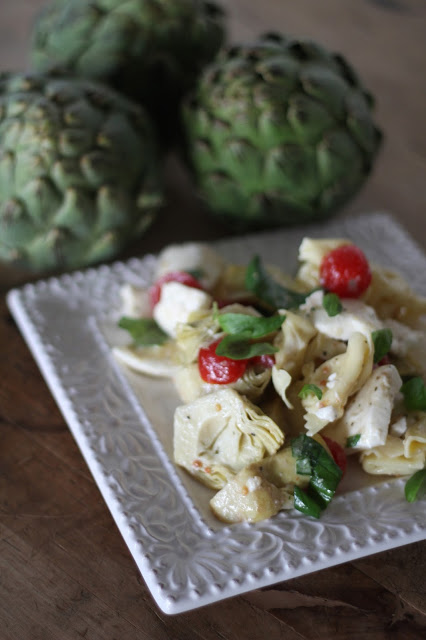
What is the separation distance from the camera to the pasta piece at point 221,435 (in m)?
1.04

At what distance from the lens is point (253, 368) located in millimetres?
1119

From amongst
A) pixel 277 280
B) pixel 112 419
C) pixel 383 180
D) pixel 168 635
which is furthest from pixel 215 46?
pixel 168 635

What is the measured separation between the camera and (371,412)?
3.39 ft

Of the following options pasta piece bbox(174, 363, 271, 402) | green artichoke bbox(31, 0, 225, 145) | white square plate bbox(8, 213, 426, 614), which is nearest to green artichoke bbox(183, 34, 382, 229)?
green artichoke bbox(31, 0, 225, 145)

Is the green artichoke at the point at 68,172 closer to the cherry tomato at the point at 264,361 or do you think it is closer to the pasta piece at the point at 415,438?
the cherry tomato at the point at 264,361

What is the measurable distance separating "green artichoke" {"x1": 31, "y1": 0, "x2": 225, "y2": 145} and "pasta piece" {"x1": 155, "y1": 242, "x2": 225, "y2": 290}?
0.43 m

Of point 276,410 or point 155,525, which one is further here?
point 276,410

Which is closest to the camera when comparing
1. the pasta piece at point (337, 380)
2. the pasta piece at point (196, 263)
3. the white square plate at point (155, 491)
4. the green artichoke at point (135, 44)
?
the white square plate at point (155, 491)

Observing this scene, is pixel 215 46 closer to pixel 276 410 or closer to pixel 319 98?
pixel 319 98

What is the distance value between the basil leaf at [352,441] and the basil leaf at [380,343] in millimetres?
117

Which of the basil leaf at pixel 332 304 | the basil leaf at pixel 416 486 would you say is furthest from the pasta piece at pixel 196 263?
the basil leaf at pixel 416 486

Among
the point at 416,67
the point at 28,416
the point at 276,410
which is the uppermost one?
the point at 416,67

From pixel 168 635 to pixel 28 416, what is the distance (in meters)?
0.44

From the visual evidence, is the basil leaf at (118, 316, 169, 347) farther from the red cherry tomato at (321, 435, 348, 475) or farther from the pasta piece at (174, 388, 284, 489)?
the red cherry tomato at (321, 435, 348, 475)
